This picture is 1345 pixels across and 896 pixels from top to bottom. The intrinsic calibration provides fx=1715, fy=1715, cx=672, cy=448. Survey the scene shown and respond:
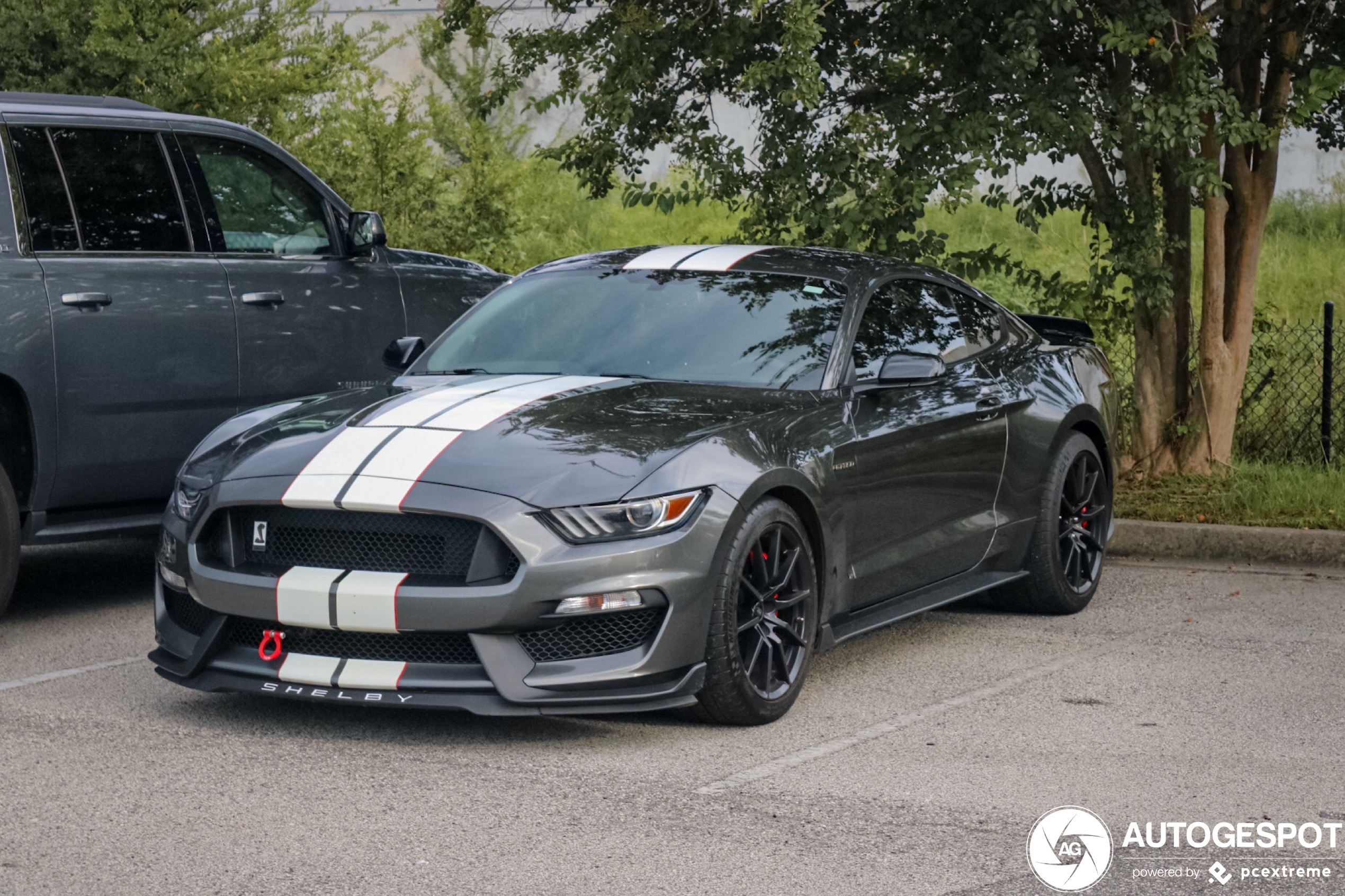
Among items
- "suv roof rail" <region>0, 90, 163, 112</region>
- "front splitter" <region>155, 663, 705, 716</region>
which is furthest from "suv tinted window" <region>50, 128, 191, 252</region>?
"front splitter" <region>155, 663, 705, 716</region>

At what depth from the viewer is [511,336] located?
6.56 m

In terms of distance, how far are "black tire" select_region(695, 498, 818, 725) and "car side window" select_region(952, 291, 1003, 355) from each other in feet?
6.12

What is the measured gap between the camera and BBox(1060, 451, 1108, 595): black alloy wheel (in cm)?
751

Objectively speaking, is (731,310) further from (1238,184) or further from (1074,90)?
(1238,184)

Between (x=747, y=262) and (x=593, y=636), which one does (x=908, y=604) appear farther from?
(x=593, y=636)

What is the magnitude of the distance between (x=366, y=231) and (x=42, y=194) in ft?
5.33

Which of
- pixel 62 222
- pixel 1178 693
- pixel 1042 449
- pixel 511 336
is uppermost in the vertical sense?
pixel 62 222

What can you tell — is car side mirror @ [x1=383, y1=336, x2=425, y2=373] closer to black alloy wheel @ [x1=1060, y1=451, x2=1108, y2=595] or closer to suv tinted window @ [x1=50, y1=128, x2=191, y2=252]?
suv tinted window @ [x1=50, y1=128, x2=191, y2=252]

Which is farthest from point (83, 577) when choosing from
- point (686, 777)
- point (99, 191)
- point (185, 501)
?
point (686, 777)

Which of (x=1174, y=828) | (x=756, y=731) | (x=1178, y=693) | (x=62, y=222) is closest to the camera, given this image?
(x=1174, y=828)

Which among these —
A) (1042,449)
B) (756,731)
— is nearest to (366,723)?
(756,731)

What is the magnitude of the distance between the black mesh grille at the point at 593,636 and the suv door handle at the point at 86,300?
2.92 metres

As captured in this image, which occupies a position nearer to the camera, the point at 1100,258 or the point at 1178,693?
the point at 1178,693

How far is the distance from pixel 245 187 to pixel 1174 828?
528cm
